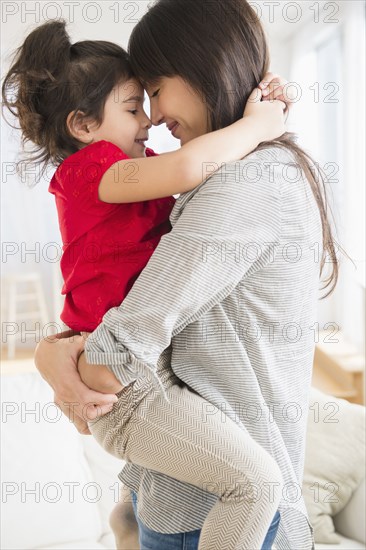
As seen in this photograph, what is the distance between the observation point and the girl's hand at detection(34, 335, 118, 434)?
114cm

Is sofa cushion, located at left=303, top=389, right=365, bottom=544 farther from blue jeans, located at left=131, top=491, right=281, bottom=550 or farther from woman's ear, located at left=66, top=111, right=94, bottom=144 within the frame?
woman's ear, located at left=66, top=111, right=94, bottom=144

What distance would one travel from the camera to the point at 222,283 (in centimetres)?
106

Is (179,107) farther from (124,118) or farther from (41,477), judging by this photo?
(41,477)

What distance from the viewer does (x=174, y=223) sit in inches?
44.7

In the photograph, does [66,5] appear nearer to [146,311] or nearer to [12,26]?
[12,26]

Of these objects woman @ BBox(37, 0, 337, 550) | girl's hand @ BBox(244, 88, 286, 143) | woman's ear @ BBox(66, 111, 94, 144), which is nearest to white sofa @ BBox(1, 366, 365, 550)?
woman @ BBox(37, 0, 337, 550)

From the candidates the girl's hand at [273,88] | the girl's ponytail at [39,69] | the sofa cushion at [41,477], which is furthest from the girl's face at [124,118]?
the sofa cushion at [41,477]

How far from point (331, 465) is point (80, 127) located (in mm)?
1371

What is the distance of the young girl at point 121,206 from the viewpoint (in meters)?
1.10

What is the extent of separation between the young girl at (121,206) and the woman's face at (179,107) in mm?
37

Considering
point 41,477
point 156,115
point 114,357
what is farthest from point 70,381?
point 41,477

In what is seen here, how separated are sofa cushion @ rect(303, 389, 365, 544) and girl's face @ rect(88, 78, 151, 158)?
4.17ft

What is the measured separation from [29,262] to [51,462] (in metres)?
3.62

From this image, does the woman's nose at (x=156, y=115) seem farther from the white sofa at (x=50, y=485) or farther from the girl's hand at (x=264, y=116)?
the white sofa at (x=50, y=485)
